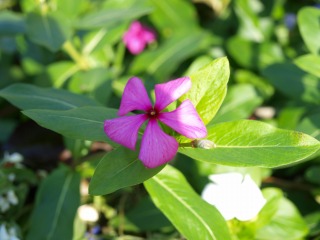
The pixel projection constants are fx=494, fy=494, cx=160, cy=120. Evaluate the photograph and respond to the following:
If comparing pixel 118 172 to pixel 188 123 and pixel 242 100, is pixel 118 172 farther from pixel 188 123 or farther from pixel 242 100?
pixel 242 100

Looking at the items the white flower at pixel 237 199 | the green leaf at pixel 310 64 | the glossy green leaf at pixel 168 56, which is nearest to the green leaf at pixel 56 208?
the white flower at pixel 237 199

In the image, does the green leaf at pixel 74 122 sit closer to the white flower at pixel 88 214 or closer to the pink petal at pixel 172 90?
the pink petal at pixel 172 90

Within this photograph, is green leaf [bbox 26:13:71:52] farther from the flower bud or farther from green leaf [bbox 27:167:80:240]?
the flower bud

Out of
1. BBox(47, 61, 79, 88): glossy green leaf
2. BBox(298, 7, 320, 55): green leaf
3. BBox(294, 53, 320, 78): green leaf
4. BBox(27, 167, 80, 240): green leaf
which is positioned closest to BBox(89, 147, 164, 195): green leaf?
BBox(27, 167, 80, 240): green leaf

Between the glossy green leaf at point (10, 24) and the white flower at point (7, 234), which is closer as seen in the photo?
the white flower at point (7, 234)

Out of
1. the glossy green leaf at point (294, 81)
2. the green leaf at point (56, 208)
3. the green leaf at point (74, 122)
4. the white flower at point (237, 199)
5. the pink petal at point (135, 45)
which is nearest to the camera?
the green leaf at point (74, 122)

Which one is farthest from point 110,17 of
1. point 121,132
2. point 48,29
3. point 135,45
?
point 121,132
